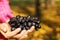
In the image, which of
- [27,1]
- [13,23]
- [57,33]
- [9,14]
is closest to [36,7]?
[27,1]

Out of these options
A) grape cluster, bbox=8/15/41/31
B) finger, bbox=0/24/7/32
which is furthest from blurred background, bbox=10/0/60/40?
finger, bbox=0/24/7/32

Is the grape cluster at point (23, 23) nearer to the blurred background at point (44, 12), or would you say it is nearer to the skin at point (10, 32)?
the skin at point (10, 32)

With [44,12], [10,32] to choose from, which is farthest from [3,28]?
[44,12]

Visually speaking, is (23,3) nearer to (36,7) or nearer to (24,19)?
(36,7)

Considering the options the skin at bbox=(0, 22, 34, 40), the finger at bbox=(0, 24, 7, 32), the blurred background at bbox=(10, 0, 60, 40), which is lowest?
the blurred background at bbox=(10, 0, 60, 40)

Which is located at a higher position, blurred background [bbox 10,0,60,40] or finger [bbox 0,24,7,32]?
finger [bbox 0,24,7,32]

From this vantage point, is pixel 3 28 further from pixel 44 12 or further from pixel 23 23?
Result: pixel 44 12

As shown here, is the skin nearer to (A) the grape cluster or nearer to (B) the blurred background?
(A) the grape cluster

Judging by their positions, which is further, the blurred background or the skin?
the blurred background
